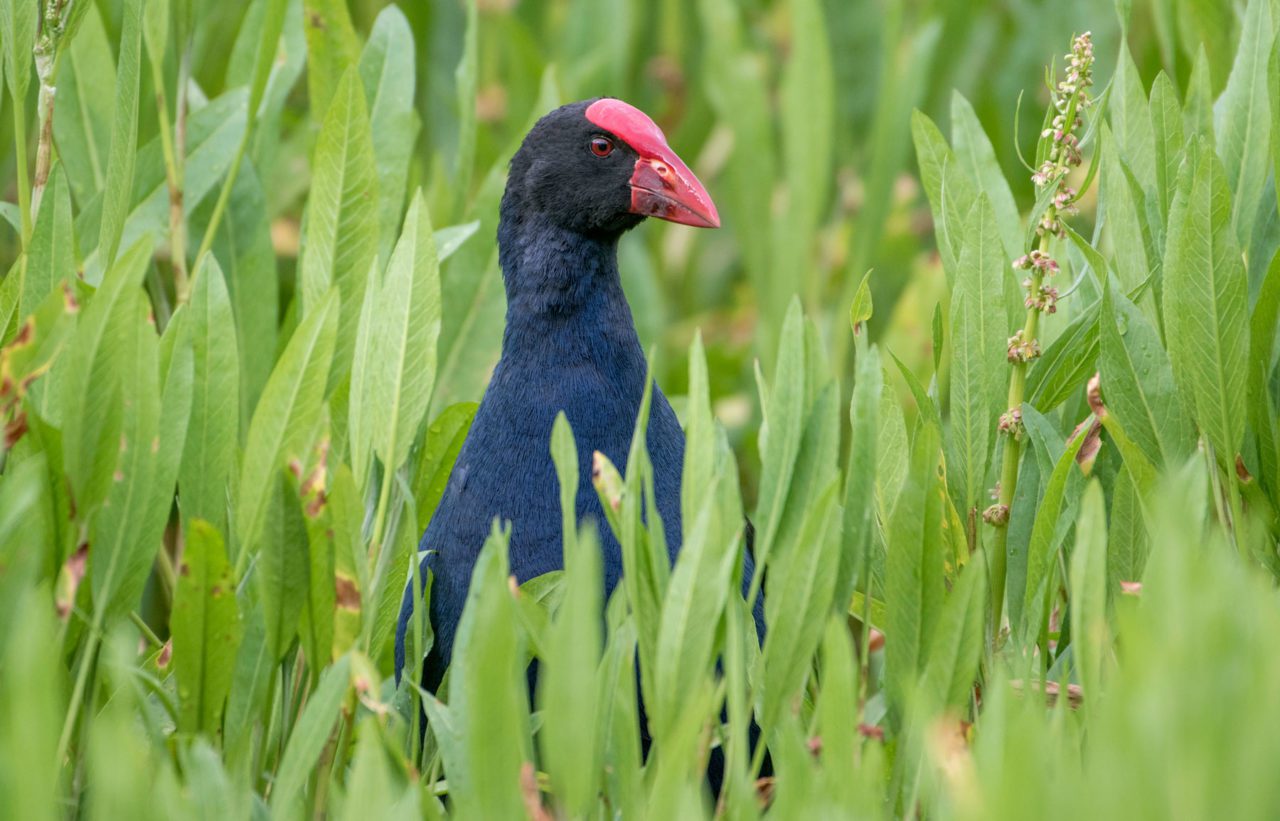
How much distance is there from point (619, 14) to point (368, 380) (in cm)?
262

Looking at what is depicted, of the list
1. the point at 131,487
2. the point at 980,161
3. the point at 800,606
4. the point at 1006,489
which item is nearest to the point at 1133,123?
the point at 980,161

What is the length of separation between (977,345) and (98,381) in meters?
0.95

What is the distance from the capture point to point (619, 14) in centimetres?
420

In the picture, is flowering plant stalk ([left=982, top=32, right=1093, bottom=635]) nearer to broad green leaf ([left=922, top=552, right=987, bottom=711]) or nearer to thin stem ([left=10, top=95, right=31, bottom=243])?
broad green leaf ([left=922, top=552, right=987, bottom=711])

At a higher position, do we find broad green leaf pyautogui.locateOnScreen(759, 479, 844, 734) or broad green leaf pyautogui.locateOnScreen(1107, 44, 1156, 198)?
broad green leaf pyautogui.locateOnScreen(1107, 44, 1156, 198)

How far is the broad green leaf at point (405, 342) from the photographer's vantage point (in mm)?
1780

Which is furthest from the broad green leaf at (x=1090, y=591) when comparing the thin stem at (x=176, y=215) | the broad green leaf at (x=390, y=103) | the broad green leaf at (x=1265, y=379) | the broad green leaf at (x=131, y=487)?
the thin stem at (x=176, y=215)

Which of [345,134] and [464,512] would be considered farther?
[464,512]

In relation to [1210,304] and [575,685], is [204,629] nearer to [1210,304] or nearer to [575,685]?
[575,685]

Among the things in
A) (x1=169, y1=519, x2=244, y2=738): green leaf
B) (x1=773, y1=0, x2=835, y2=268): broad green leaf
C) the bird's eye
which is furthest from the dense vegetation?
(x1=773, y1=0, x2=835, y2=268): broad green leaf

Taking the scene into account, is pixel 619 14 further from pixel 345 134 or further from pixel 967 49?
pixel 345 134

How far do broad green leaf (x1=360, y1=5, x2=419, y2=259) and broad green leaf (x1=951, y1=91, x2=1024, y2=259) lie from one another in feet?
2.71

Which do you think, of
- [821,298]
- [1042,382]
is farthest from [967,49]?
[1042,382]

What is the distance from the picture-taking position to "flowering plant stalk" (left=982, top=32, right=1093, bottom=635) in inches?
70.3
